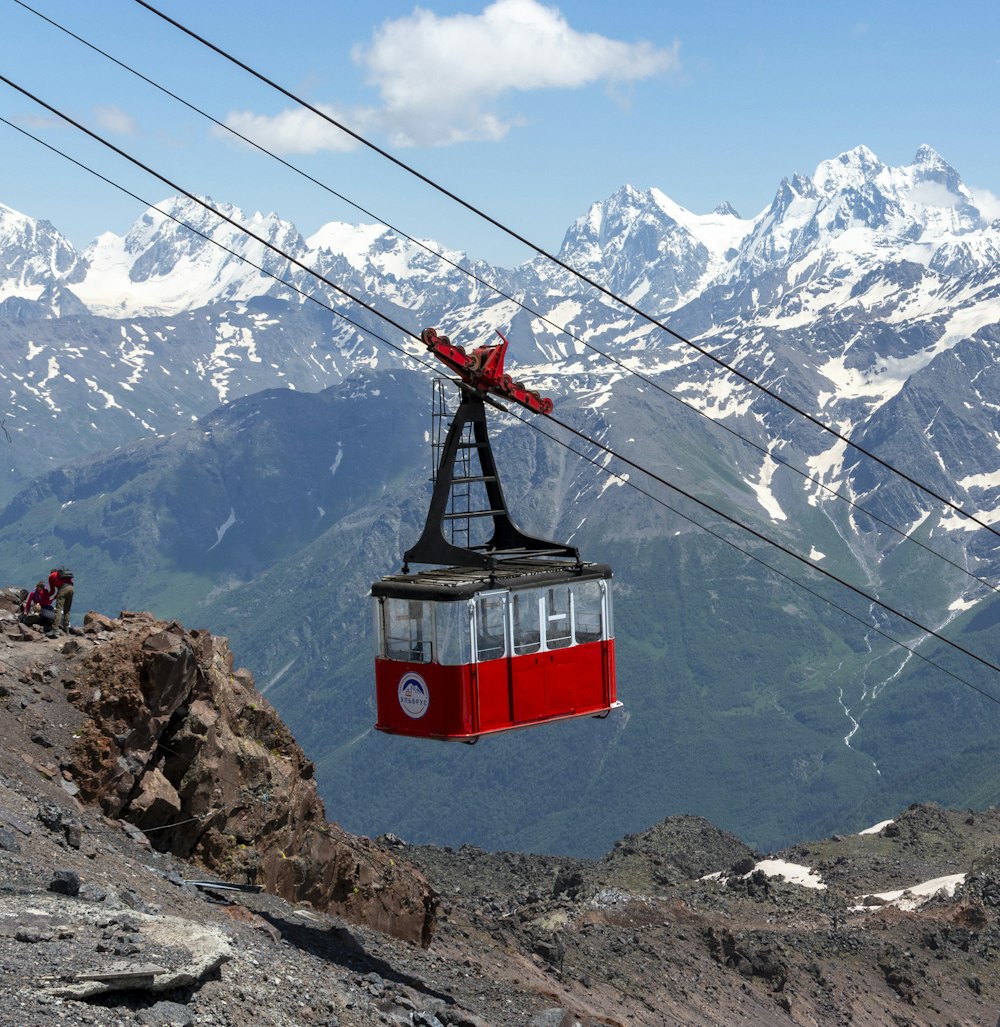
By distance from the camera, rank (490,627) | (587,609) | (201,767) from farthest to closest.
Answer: (201,767), (587,609), (490,627)

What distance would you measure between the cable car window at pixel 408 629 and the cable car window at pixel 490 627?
1.15 m

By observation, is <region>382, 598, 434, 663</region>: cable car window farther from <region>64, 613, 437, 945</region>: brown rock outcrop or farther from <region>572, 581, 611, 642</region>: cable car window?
<region>64, 613, 437, 945</region>: brown rock outcrop

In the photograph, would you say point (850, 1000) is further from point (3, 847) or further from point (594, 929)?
point (3, 847)

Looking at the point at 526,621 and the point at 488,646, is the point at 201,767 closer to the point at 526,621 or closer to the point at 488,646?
the point at 488,646

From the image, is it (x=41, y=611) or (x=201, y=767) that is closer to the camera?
(x=201, y=767)

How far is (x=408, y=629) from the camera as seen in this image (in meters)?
36.9

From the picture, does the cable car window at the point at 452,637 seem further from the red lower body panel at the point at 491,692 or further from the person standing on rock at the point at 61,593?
the person standing on rock at the point at 61,593

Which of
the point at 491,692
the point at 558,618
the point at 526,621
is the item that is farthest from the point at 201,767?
the point at 558,618

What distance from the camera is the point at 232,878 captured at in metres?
43.5

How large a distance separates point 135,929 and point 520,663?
47.6 ft

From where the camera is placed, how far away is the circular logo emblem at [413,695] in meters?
36.7

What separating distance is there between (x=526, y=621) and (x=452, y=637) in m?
2.43

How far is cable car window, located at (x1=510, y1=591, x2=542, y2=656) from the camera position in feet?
123

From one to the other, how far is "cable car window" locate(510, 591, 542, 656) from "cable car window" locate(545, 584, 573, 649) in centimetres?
33
